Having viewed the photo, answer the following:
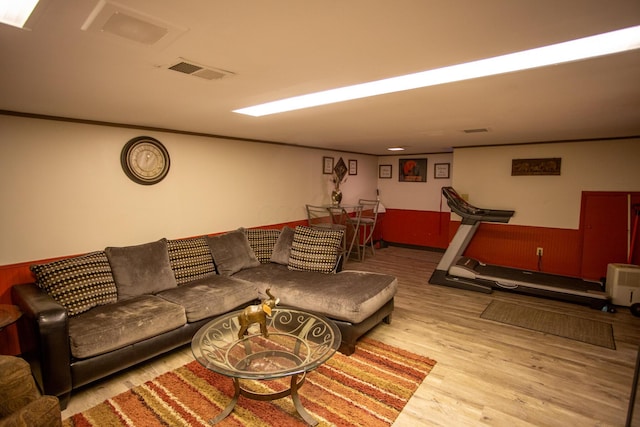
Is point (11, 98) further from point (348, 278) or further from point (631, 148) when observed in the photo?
point (631, 148)

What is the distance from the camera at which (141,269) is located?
122 inches

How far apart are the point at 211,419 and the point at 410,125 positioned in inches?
123

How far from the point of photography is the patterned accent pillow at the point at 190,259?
11.1 ft

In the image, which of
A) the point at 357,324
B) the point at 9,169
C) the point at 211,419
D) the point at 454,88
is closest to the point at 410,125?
the point at 454,88

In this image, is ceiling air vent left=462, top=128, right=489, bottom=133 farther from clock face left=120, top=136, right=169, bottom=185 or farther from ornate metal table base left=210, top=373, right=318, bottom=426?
clock face left=120, top=136, right=169, bottom=185

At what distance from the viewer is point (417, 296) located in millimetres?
4293

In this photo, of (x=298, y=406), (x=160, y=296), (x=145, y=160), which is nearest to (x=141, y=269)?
(x=160, y=296)

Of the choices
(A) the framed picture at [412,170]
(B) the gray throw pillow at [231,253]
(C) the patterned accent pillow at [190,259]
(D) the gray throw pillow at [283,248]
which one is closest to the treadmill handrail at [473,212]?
(A) the framed picture at [412,170]

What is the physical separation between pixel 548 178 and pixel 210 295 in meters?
5.05

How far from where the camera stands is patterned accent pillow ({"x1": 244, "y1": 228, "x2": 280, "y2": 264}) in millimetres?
4180

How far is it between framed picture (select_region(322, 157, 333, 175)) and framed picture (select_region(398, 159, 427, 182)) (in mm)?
1937

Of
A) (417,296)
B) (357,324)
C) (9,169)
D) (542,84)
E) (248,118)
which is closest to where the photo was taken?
(542,84)

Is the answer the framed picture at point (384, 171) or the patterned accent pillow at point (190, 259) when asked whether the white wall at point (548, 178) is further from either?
the patterned accent pillow at point (190, 259)

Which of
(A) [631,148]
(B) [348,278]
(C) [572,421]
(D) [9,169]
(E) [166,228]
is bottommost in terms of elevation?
(C) [572,421]
